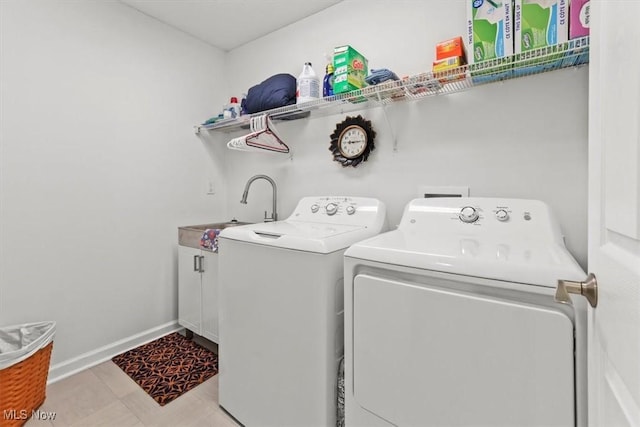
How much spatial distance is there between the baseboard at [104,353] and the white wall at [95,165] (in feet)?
0.11

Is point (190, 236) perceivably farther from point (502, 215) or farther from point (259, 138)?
point (502, 215)

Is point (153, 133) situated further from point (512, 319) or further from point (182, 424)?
point (512, 319)

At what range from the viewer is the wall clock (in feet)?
6.22

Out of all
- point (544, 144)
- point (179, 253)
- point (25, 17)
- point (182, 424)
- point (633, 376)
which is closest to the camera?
point (633, 376)

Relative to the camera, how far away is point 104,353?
2055mm

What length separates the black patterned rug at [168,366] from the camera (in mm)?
1777

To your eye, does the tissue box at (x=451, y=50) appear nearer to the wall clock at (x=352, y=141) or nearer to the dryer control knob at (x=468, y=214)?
the wall clock at (x=352, y=141)

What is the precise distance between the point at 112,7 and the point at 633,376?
2909 millimetres

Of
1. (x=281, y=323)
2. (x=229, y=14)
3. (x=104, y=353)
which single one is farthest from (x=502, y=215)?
(x=104, y=353)

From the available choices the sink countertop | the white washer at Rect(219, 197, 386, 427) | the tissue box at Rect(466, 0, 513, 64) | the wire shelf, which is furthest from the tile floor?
the tissue box at Rect(466, 0, 513, 64)

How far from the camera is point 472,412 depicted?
87cm

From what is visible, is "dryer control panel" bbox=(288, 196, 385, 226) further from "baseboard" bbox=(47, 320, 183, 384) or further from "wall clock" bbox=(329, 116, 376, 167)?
"baseboard" bbox=(47, 320, 183, 384)

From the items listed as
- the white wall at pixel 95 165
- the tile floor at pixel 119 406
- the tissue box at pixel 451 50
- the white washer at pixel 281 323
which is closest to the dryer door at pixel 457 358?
the white washer at pixel 281 323

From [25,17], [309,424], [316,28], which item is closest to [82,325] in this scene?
[309,424]
